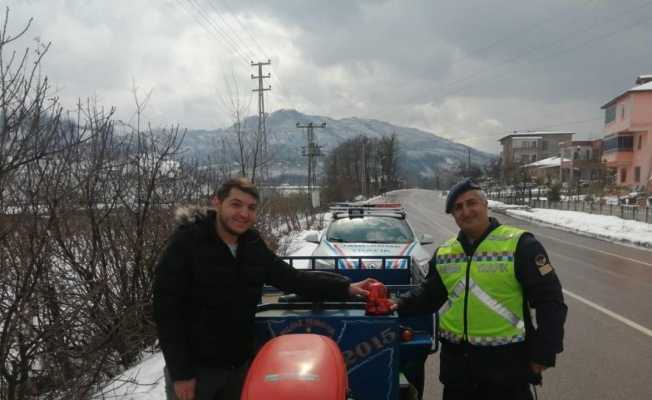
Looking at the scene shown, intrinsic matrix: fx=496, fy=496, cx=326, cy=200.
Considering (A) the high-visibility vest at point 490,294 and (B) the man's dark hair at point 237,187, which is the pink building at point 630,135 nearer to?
(A) the high-visibility vest at point 490,294

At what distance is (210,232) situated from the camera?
2674mm

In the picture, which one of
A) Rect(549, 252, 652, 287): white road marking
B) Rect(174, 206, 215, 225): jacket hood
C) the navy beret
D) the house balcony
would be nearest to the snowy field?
Rect(174, 206, 215, 225): jacket hood

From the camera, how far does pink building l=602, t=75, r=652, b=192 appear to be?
4806cm

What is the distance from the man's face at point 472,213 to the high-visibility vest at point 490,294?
3.4 inches

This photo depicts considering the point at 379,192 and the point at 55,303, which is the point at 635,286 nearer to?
the point at 55,303

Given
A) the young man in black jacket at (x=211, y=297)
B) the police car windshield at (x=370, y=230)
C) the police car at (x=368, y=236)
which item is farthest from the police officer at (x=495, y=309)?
the police car windshield at (x=370, y=230)

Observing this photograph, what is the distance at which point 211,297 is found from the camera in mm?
2568

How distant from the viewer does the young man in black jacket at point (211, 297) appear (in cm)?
252

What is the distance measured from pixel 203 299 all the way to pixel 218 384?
18.2 inches

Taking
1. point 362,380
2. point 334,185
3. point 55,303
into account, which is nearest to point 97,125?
point 55,303

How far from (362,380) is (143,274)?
141 inches

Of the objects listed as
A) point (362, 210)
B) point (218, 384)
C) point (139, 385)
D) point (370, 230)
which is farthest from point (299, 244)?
point (218, 384)

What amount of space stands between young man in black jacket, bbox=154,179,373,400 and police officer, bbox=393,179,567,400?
114 centimetres

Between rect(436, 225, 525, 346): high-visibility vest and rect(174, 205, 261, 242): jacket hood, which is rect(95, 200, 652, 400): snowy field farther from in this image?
rect(436, 225, 525, 346): high-visibility vest
